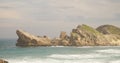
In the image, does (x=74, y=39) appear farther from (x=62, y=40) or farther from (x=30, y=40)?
(x=30, y=40)

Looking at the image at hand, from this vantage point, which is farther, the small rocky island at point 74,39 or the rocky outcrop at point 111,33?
the rocky outcrop at point 111,33

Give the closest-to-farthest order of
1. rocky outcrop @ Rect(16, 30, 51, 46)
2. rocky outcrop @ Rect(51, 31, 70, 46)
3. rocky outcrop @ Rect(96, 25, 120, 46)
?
1. rocky outcrop @ Rect(16, 30, 51, 46)
2. rocky outcrop @ Rect(51, 31, 70, 46)
3. rocky outcrop @ Rect(96, 25, 120, 46)

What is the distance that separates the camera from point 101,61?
53.0 meters

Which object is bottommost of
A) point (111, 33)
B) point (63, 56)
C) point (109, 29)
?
point (63, 56)

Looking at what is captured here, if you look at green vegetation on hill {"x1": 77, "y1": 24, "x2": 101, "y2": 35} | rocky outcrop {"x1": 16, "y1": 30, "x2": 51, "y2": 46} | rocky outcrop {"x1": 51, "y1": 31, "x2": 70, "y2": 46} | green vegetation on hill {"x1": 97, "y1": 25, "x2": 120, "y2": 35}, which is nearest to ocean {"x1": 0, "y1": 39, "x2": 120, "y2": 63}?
rocky outcrop {"x1": 16, "y1": 30, "x2": 51, "y2": 46}

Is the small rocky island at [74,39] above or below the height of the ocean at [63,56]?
above

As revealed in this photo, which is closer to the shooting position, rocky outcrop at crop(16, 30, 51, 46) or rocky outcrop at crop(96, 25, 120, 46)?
rocky outcrop at crop(16, 30, 51, 46)

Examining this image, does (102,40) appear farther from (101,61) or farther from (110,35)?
(101,61)

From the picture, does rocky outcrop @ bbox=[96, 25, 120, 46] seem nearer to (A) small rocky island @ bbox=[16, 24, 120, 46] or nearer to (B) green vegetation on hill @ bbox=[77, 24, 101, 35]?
(A) small rocky island @ bbox=[16, 24, 120, 46]

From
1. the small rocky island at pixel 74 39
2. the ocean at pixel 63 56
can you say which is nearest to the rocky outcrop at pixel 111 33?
the small rocky island at pixel 74 39

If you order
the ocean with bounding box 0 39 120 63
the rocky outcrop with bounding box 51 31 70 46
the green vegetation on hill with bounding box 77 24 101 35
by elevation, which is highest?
the green vegetation on hill with bounding box 77 24 101 35

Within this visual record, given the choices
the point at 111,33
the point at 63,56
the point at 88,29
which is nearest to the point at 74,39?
the point at 88,29

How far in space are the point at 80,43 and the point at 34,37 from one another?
13.9m

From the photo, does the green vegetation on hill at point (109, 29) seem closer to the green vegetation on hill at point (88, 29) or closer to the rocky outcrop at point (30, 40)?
the green vegetation on hill at point (88, 29)
